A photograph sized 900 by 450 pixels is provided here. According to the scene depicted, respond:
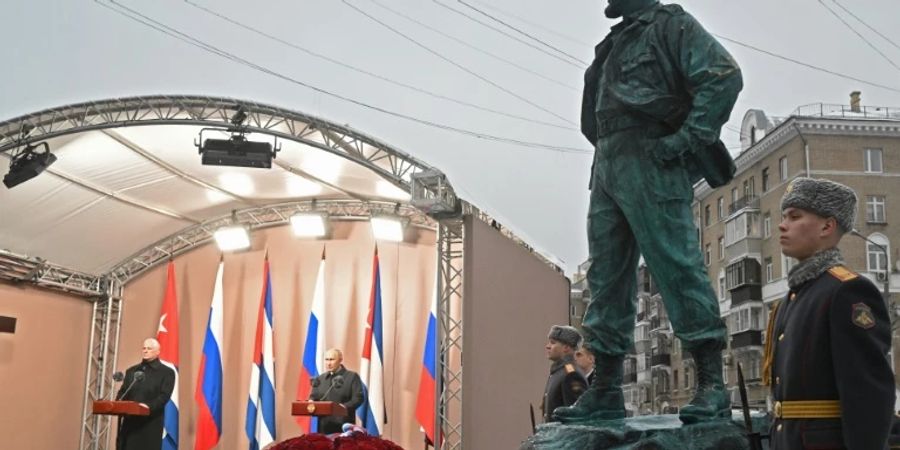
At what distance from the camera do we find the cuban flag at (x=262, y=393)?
36.1 ft

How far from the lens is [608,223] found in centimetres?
325

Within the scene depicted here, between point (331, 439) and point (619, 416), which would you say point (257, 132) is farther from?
point (331, 439)

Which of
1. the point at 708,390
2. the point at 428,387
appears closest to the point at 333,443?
the point at 708,390

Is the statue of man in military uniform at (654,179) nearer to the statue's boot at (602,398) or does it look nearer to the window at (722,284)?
the statue's boot at (602,398)

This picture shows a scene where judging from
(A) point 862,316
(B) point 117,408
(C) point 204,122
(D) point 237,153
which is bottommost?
(B) point 117,408

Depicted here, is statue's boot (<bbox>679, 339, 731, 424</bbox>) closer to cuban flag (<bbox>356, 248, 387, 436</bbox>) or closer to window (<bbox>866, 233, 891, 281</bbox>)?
cuban flag (<bbox>356, 248, 387, 436</bbox>)

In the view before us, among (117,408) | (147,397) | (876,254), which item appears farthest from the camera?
(876,254)

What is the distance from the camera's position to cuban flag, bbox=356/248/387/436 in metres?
10.4

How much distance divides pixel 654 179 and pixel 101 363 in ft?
33.4

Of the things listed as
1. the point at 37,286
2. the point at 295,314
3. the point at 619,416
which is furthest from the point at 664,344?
the point at 619,416

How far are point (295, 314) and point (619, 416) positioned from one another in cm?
877

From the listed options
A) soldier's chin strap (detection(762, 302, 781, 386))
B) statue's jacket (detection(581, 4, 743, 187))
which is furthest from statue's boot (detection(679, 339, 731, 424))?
soldier's chin strap (detection(762, 302, 781, 386))

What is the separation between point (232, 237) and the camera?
11.8m

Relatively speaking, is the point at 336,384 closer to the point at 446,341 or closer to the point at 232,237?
the point at 446,341
